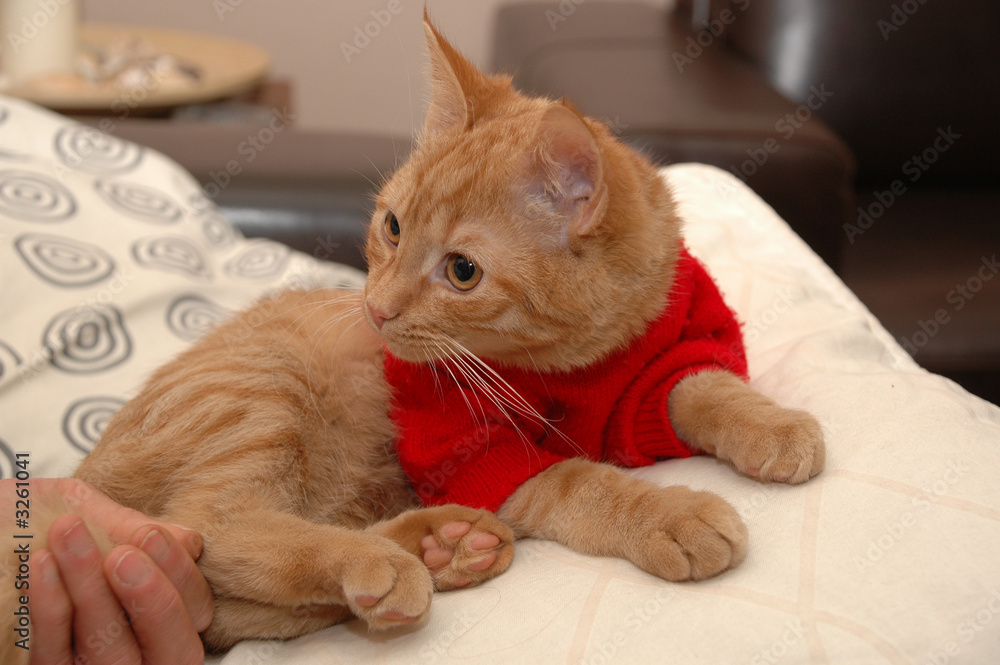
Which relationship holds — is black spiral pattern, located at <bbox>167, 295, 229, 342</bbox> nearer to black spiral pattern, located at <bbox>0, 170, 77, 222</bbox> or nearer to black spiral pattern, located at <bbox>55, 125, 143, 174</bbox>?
black spiral pattern, located at <bbox>0, 170, 77, 222</bbox>

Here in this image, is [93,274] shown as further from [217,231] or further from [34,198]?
[217,231]

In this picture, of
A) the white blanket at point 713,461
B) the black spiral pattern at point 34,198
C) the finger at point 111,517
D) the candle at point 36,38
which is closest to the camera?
the white blanket at point 713,461

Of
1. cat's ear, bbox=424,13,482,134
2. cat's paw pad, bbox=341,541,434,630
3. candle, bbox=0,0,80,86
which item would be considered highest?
cat's ear, bbox=424,13,482,134

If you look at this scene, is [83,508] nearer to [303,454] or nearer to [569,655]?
[303,454]

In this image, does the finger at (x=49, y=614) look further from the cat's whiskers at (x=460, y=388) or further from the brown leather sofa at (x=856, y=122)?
the brown leather sofa at (x=856, y=122)

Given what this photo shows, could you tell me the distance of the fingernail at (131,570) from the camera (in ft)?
2.93

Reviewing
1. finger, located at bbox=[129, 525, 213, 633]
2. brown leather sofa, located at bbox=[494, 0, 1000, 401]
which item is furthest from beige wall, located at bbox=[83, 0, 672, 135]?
finger, located at bbox=[129, 525, 213, 633]

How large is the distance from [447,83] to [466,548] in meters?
0.73

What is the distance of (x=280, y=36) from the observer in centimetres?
407

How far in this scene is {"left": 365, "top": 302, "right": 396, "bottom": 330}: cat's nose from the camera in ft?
3.73

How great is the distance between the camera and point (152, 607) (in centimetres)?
91

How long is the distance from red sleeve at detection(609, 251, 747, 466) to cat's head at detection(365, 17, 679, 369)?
53 mm

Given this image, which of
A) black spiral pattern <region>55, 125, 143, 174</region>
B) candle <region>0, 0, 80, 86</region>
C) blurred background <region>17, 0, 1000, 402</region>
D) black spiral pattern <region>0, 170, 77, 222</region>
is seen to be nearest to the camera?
black spiral pattern <region>0, 170, 77, 222</region>

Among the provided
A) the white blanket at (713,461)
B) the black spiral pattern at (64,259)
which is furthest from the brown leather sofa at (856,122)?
the black spiral pattern at (64,259)
